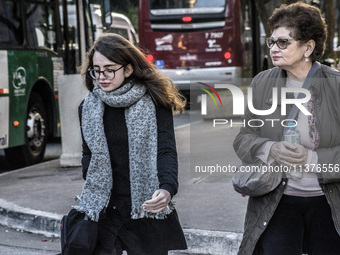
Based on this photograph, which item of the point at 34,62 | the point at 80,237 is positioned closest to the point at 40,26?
the point at 34,62

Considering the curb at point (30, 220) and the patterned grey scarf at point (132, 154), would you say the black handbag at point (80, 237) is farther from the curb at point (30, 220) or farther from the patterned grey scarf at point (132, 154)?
the curb at point (30, 220)

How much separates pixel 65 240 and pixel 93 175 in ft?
1.10

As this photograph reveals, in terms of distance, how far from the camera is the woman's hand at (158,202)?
10.6ft

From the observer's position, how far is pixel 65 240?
3.43m

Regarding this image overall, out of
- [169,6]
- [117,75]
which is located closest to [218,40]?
[169,6]

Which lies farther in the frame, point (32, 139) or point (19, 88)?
point (32, 139)

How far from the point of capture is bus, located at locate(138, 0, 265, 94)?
17.8 meters

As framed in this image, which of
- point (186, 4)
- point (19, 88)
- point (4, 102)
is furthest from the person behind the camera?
point (186, 4)

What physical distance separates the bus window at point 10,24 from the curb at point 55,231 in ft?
11.2

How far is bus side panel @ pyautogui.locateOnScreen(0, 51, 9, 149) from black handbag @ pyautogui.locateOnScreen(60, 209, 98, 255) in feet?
21.0

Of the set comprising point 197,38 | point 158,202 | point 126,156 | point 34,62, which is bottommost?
point 158,202

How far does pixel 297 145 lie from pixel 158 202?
67 cm

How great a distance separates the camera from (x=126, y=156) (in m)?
3.46

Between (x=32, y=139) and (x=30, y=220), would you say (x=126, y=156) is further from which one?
(x=32, y=139)
